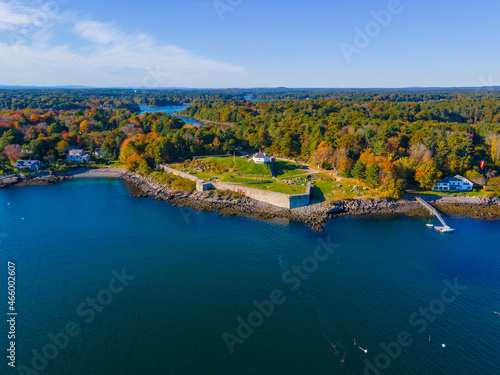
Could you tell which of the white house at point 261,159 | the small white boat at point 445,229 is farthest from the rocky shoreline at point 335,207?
the white house at point 261,159

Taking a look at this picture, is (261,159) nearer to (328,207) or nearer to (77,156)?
(328,207)

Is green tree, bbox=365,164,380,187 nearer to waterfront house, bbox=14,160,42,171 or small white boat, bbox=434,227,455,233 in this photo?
small white boat, bbox=434,227,455,233

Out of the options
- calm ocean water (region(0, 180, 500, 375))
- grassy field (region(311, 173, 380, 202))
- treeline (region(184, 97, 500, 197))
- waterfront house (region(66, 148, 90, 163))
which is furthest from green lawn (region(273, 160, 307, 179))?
waterfront house (region(66, 148, 90, 163))

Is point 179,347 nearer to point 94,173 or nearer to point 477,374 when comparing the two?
point 477,374

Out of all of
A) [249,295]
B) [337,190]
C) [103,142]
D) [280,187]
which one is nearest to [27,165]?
[103,142]

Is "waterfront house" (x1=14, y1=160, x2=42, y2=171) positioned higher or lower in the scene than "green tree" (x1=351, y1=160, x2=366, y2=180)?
lower

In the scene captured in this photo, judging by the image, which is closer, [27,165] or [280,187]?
[280,187]

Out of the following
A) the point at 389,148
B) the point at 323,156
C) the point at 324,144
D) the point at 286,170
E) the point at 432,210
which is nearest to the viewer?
the point at 432,210

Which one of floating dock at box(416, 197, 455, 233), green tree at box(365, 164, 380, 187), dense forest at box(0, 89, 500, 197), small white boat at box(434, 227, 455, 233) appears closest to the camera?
small white boat at box(434, 227, 455, 233)

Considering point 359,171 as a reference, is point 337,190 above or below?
below
